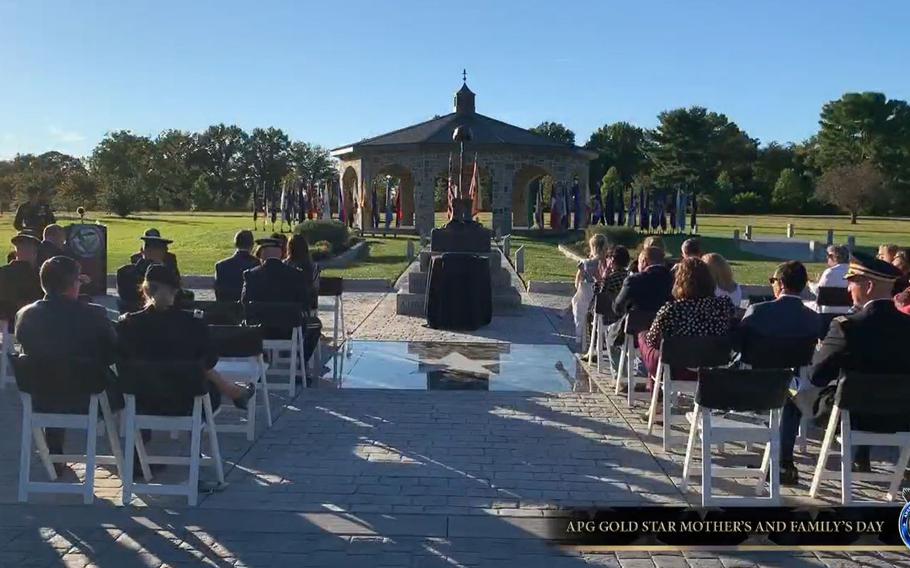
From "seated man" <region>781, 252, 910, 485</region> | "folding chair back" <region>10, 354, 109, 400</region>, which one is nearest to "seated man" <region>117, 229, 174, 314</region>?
"folding chair back" <region>10, 354, 109, 400</region>

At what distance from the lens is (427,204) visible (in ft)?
127

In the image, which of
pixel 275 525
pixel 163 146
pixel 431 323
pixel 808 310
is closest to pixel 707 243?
pixel 431 323

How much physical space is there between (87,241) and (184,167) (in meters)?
71.2

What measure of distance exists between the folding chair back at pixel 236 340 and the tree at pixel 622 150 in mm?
68173

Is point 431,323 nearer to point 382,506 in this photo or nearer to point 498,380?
point 498,380

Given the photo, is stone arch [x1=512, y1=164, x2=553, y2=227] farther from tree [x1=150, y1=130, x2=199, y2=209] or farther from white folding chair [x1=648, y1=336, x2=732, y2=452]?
tree [x1=150, y1=130, x2=199, y2=209]

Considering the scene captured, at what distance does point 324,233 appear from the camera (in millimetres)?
26750

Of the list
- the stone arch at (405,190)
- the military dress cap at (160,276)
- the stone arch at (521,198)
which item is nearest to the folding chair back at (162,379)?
the military dress cap at (160,276)

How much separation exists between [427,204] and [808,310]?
33.1 meters

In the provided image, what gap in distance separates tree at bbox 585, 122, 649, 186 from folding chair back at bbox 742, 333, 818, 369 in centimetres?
6809

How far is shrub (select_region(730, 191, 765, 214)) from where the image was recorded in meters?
67.4

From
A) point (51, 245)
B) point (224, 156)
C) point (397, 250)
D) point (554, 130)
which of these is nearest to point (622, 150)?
point (554, 130)

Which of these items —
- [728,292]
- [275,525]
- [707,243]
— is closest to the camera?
[275,525]

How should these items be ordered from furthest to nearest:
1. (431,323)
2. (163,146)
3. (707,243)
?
(163,146)
(707,243)
(431,323)
